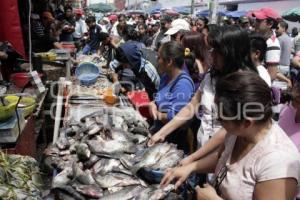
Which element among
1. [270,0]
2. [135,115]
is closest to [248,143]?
[135,115]

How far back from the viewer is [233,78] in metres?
1.75

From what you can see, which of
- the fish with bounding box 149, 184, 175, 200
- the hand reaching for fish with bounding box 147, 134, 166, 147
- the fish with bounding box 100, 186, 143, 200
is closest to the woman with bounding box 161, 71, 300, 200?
the fish with bounding box 149, 184, 175, 200

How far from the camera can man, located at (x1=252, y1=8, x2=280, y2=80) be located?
5438mm

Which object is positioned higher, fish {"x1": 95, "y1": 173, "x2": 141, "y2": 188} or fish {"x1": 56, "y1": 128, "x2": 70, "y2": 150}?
fish {"x1": 95, "y1": 173, "x2": 141, "y2": 188}

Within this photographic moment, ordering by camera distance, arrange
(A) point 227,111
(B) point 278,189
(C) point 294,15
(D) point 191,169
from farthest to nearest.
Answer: (C) point 294,15 < (D) point 191,169 < (A) point 227,111 < (B) point 278,189

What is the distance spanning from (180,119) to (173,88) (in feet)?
1.27

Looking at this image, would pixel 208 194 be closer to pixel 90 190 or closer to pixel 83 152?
pixel 90 190

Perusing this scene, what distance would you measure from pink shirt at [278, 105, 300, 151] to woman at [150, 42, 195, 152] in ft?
4.40

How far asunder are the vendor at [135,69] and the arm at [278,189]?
10.8 feet

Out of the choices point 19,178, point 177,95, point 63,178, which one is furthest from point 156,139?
point 19,178

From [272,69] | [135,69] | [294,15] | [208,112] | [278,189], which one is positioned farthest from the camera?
[294,15]

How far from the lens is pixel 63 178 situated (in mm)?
2760

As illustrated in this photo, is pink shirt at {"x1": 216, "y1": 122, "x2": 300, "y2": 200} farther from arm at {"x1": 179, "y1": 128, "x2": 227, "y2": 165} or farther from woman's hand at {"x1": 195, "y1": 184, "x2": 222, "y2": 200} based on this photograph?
arm at {"x1": 179, "y1": 128, "x2": 227, "y2": 165}

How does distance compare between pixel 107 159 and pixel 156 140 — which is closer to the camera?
pixel 107 159
